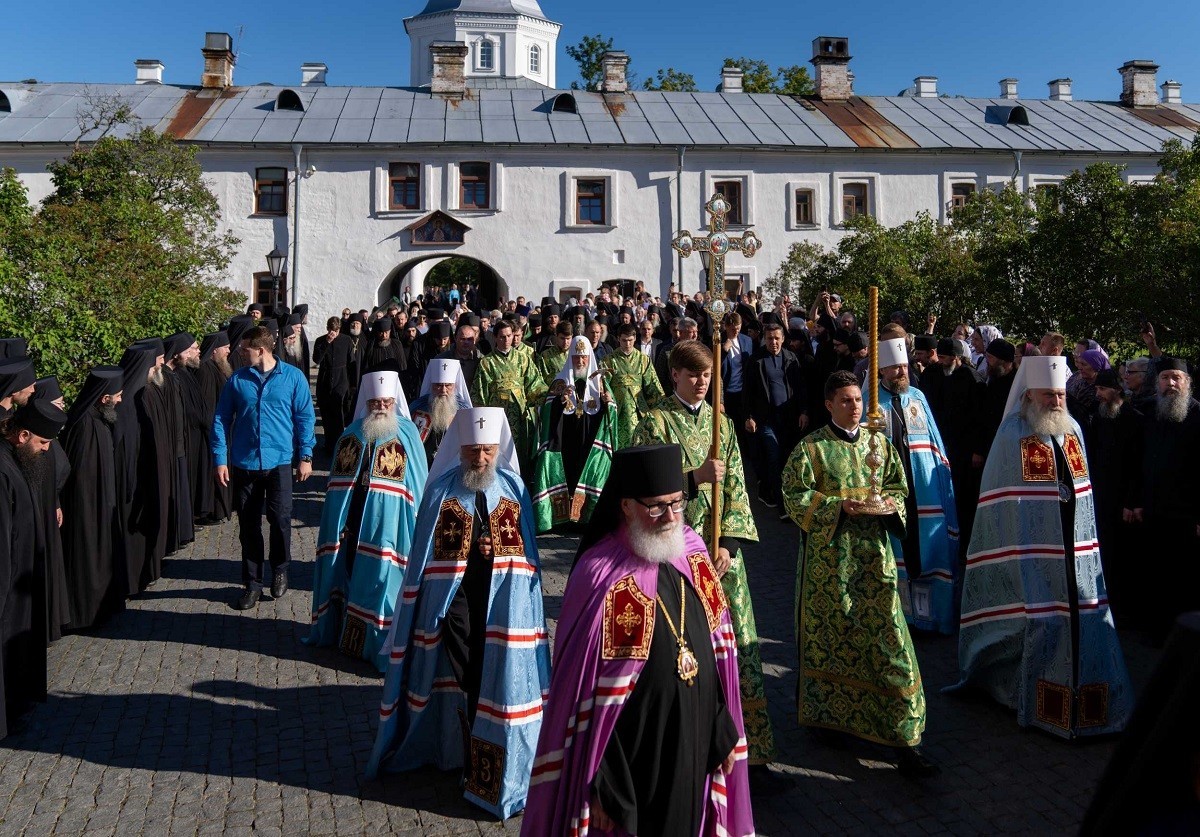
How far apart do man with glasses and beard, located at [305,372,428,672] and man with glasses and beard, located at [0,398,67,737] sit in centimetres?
172

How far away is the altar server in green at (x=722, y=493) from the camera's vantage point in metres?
5.09

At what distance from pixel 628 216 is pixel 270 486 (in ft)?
86.3

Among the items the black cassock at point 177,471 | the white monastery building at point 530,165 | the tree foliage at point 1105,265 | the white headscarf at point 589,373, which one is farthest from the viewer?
the white monastery building at point 530,165

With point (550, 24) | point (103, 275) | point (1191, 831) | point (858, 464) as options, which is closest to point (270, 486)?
point (858, 464)

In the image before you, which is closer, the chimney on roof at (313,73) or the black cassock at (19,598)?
the black cassock at (19,598)

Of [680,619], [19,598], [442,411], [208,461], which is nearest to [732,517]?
[680,619]

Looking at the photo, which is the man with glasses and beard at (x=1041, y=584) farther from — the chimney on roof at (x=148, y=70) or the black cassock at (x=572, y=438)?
the chimney on roof at (x=148, y=70)

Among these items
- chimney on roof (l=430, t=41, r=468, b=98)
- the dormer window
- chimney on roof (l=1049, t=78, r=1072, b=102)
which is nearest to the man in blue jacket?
the dormer window

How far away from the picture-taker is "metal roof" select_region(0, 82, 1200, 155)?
32.9m

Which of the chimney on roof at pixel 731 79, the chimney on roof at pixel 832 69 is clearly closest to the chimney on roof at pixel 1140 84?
the chimney on roof at pixel 832 69

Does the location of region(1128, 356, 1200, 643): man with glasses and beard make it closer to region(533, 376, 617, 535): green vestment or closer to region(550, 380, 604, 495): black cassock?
region(533, 376, 617, 535): green vestment

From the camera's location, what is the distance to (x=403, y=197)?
33000 millimetres

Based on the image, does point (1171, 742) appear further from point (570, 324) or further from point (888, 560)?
point (570, 324)

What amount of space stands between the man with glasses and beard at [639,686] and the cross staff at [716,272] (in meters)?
1.04
